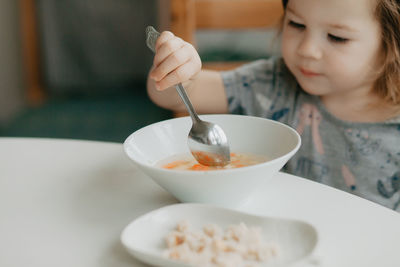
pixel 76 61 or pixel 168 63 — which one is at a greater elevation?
pixel 168 63

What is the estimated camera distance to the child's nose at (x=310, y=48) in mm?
892

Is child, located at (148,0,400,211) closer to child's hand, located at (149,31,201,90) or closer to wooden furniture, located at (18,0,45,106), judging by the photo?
child's hand, located at (149,31,201,90)

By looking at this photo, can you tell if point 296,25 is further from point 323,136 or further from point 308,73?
point 323,136

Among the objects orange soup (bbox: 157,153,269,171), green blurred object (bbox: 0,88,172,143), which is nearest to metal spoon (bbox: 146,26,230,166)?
orange soup (bbox: 157,153,269,171)

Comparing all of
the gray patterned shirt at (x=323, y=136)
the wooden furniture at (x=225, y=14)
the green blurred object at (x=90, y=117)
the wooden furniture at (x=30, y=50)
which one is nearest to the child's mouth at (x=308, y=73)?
the gray patterned shirt at (x=323, y=136)

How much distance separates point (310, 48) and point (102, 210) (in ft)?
1.66

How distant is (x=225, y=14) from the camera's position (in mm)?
1323

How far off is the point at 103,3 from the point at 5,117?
0.94 m

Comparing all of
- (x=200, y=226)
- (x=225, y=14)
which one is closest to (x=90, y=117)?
(x=225, y=14)

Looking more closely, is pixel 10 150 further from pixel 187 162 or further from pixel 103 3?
pixel 103 3

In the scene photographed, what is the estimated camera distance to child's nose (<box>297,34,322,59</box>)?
89 cm

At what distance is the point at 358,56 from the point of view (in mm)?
913

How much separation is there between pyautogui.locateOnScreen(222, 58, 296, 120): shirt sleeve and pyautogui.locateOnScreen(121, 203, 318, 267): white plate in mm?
585

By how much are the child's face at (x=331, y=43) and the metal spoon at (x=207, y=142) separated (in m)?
0.30
